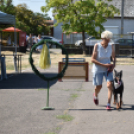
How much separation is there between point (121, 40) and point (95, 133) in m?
21.4

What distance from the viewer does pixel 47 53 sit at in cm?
732

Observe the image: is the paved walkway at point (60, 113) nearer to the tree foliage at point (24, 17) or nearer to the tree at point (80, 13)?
the tree at point (80, 13)

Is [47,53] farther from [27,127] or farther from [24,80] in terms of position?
[24,80]

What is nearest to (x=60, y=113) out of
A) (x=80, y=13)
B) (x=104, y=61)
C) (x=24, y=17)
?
(x=104, y=61)

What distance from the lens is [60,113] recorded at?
6.89m

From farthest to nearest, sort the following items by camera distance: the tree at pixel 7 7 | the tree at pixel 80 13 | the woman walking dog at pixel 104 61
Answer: the tree at pixel 7 7 → the tree at pixel 80 13 → the woman walking dog at pixel 104 61

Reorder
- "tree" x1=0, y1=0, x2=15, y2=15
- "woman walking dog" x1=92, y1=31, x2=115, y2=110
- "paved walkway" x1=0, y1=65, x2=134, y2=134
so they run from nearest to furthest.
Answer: "paved walkway" x1=0, y1=65, x2=134, y2=134 → "woman walking dog" x1=92, y1=31, x2=115, y2=110 → "tree" x1=0, y1=0, x2=15, y2=15

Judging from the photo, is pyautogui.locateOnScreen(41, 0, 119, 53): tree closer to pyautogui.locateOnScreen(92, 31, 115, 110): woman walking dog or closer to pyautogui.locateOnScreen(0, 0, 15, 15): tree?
pyautogui.locateOnScreen(0, 0, 15, 15): tree

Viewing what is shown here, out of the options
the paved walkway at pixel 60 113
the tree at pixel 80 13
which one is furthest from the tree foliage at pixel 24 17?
the paved walkway at pixel 60 113

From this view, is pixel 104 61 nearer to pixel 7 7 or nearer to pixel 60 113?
pixel 60 113

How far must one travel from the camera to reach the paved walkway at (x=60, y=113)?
5637mm

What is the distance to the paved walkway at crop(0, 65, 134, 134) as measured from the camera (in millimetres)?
5637

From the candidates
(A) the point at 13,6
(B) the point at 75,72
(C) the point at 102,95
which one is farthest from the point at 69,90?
(A) the point at 13,6

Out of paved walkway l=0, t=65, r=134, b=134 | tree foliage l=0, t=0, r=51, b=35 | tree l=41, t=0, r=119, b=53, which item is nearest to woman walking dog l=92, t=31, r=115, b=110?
paved walkway l=0, t=65, r=134, b=134
